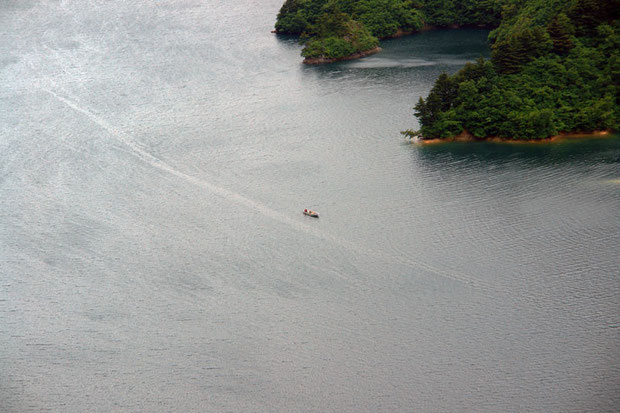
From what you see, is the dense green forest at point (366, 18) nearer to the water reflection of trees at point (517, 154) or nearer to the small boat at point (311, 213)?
the water reflection of trees at point (517, 154)

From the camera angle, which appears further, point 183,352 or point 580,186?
point 580,186

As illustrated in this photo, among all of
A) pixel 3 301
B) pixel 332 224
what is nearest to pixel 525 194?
pixel 332 224

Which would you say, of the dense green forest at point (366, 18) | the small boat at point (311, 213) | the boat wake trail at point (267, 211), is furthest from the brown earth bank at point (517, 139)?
the dense green forest at point (366, 18)

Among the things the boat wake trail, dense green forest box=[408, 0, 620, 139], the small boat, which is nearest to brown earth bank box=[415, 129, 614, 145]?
dense green forest box=[408, 0, 620, 139]

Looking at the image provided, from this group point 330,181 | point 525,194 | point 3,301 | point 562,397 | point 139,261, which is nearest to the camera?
point 562,397

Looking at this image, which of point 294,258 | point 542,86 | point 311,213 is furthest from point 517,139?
point 294,258

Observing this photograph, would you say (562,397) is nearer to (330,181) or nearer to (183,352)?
(183,352)

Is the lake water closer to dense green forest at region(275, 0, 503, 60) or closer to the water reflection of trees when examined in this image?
the water reflection of trees
